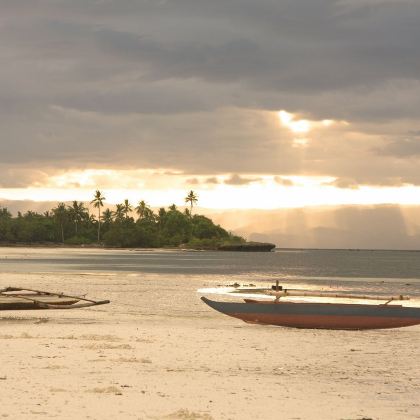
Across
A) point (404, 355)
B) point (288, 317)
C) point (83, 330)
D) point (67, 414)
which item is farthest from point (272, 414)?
point (288, 317)

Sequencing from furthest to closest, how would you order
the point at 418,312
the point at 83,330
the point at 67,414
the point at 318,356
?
the point at 418,312, the point at 83,330, the point at 318,356, the point at 67,414

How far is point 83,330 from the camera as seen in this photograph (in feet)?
74.4

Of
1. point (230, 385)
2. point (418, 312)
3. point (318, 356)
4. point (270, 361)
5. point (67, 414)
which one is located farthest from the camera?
point (418, 312)

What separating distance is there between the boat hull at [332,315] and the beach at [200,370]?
19.5 inches

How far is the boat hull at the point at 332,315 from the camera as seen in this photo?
25172 millimetres

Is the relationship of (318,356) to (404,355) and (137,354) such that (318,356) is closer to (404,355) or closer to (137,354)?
(404,355)

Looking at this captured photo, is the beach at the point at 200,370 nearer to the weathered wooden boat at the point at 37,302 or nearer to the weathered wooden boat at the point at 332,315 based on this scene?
the weathered wooden boat at the point at 332,315

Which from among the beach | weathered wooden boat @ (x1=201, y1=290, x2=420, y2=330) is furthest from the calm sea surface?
the beach

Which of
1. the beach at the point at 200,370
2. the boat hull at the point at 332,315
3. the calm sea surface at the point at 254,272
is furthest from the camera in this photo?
the calm sea surface at the point at 254,272

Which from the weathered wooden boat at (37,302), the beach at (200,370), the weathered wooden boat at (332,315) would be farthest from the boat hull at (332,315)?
the weathered wooden boat at (37,302)

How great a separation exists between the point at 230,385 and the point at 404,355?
7.36 meters

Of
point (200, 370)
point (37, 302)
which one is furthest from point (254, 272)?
point (200, 370)

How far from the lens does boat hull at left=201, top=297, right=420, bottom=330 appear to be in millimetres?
25172

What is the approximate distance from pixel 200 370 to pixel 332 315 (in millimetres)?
10737
